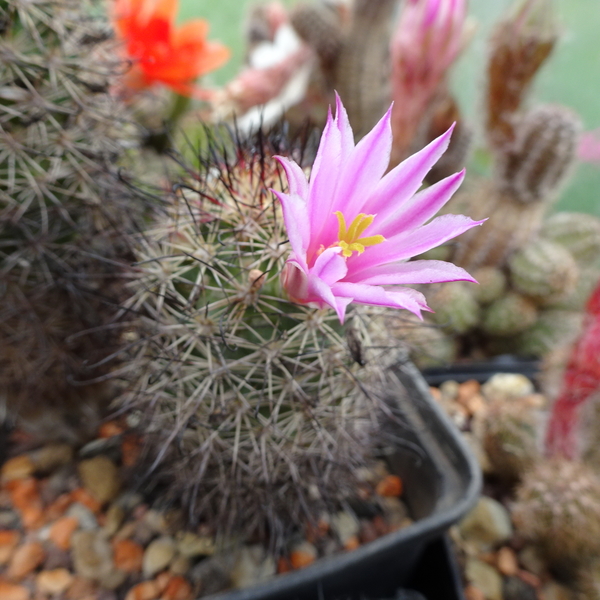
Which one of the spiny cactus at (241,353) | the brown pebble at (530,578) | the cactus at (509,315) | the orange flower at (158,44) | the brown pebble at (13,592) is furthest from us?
the cactus at (509,315)

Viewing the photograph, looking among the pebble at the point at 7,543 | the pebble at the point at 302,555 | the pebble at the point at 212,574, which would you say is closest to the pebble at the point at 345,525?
the pebble at the point at 302,555

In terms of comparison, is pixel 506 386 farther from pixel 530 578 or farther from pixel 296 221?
pixel 296 221

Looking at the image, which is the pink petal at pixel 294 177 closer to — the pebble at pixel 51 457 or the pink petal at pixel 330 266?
the pink petal at pixel 330 266

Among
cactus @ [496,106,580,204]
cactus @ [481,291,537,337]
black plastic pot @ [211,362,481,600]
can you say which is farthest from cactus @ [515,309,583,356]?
black plastic pot @ [211,362,481,600]

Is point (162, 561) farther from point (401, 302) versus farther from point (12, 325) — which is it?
point (401, 302)

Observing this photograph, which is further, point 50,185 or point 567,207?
Answer: point 567,207

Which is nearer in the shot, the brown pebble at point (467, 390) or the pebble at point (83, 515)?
the pebble at point (83, 515)

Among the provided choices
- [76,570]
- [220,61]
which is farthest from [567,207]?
[76,570]
